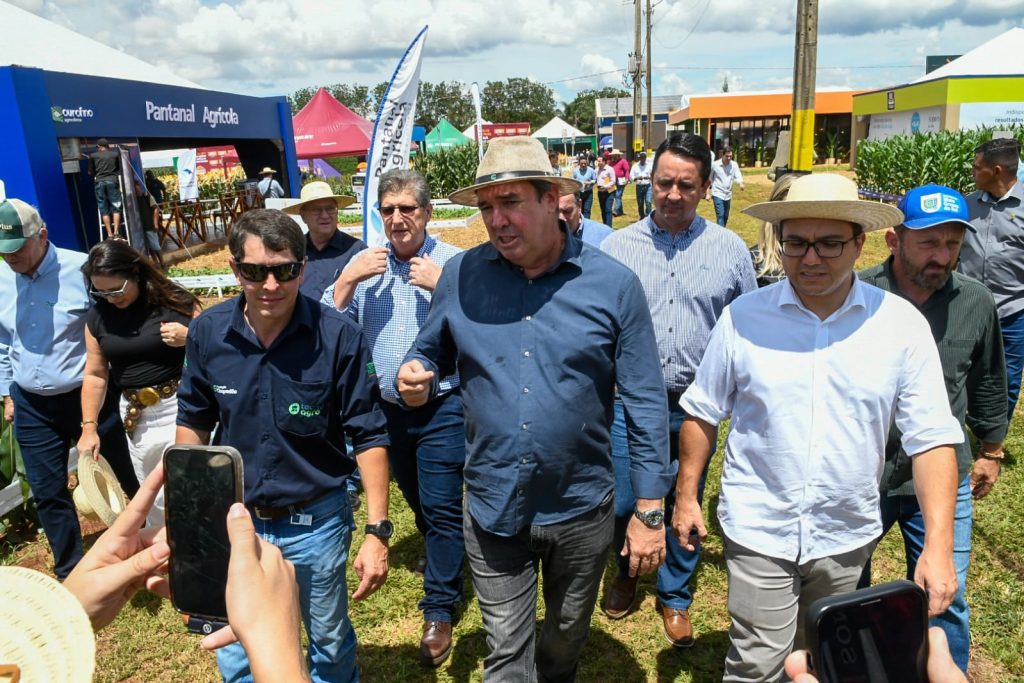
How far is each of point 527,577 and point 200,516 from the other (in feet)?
4.07

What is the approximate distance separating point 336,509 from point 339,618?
42 cm

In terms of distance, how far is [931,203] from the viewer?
114 inches

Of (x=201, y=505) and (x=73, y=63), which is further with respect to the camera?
(x=73, y=63)

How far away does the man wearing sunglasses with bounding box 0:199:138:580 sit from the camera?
4.06m

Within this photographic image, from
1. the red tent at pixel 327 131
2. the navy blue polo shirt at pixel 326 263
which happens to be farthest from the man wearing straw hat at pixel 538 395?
the red tent at pixel 327 131

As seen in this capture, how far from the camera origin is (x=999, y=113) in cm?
2802

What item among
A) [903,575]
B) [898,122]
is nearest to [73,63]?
[903,575]

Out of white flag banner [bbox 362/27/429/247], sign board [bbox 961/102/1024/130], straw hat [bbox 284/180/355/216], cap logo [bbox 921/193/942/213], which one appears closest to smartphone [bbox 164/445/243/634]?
cap logo [bbox 921/193/942/213]

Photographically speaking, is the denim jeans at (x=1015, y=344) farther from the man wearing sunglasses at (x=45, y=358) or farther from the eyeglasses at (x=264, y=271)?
the man wearing sunglasses at (x=45, y=358)

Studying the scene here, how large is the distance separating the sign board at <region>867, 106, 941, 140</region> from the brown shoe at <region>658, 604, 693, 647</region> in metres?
29.9

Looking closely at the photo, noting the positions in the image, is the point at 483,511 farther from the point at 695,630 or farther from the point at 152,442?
the point at 152,442

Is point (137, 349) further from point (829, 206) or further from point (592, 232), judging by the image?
point (829, 206)

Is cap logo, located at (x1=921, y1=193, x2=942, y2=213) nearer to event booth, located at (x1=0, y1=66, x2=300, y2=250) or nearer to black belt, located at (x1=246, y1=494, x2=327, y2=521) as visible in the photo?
black belt, located at (x1=246, y1=494, x2=327, y2=521)

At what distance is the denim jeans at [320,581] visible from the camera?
2.73 metres
